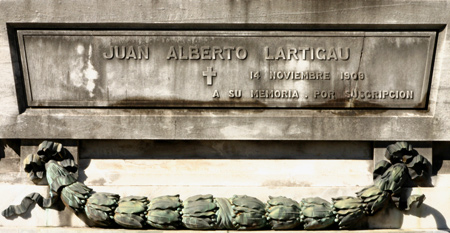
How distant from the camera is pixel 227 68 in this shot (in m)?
6.67

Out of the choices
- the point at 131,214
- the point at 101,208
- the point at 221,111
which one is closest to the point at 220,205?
the point at 131,214

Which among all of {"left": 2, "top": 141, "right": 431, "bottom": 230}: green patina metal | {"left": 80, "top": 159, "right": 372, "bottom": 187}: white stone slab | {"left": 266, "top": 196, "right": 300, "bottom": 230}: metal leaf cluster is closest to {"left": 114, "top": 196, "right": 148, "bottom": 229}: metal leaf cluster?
{"left": 2, "top": 141, "right": 431, "bottom": 230}: green patina metal

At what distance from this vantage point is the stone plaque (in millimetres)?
6598

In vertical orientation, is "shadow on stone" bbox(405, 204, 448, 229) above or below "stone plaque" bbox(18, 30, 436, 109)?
below

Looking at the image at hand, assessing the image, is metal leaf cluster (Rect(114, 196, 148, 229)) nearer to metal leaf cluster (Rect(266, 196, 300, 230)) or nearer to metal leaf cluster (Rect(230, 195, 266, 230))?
metal leaf cluster (Rect(230, 195, 266, 230))

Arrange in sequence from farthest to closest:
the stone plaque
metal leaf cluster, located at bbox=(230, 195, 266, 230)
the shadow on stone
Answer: the shadow on stone → the stone plaque → metal leaf cluster, located at bbox=(230, 195, 266, 230)

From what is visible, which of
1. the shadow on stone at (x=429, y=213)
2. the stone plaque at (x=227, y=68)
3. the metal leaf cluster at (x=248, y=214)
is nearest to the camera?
the metal leaf cluster at (x=248, y=214)

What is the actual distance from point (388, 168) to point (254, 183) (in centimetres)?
158

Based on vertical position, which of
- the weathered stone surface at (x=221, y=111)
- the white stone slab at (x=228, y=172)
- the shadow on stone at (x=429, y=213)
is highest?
the weathered stone surface at (x=221, y=111)

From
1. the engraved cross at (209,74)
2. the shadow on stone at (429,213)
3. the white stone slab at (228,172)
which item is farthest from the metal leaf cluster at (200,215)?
the shadow on stone at (429,213)

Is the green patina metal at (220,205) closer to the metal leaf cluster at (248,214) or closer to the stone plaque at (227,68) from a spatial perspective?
the metal leaf cluster at (248,214)

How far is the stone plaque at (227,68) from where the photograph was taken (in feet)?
21.6

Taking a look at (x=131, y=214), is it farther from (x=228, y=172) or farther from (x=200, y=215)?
(x=228, y=172)

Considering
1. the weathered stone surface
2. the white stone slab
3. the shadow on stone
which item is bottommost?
the shadow on stone
